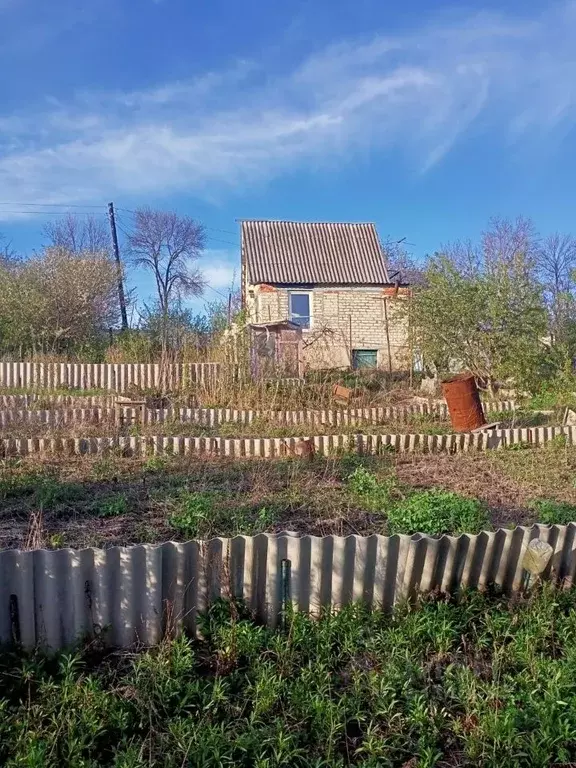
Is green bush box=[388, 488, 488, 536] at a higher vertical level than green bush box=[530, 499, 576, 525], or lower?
higher

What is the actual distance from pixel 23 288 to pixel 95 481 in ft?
50.5

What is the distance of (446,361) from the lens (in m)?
16.3

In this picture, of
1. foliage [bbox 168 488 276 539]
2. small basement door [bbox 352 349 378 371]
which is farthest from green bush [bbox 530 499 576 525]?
small basement door [bbox 352 349 378 371]

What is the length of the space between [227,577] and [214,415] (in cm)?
799

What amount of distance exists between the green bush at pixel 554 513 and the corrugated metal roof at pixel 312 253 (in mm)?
19288

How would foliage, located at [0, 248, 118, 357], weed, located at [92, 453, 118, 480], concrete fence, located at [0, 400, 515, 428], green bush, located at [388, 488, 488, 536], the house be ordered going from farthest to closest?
the house < foliage, located at [0, 248, 118, 357] < concrete fence, located at [0, 400, 515, 428] < weed, located at [92, 453, 118, 480] < green bush, located at [388, 488, 488, 536]

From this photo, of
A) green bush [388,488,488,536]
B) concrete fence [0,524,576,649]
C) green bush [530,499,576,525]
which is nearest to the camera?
concrete fence [0,524,576,649]

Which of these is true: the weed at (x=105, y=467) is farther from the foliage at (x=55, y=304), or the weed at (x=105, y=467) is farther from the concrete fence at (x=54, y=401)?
the foliage at (x=55, y=304)

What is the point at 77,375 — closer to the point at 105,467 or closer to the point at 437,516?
the point at 105,467

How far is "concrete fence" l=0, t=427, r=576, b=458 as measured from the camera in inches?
336

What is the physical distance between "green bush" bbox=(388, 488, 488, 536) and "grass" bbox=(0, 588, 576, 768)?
3.29 feet

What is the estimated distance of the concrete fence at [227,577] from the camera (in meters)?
3.56

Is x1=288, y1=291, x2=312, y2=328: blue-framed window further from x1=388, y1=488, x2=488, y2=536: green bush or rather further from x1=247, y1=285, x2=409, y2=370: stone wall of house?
x1=388, y1=488, x2=488, y2=536: green bush

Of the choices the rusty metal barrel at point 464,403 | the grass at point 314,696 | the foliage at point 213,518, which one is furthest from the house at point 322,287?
the grass at point 314,696
